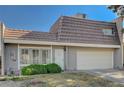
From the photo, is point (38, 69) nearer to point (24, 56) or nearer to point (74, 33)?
point (24, 56)

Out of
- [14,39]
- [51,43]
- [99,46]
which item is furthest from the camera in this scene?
[99,46]

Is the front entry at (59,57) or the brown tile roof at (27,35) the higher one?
the brown tile roof at (27,35)

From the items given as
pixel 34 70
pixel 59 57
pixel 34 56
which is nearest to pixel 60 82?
pixel 34 70

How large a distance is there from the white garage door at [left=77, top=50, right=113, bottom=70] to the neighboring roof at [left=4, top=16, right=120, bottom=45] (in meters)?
1.17

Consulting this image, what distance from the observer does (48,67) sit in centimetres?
1425

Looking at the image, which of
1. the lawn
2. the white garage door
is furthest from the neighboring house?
the lawn

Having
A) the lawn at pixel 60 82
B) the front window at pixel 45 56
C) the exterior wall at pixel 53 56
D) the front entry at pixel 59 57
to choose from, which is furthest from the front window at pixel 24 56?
the lawn at pixel 60 82

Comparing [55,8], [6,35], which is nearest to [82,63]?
[55,8]

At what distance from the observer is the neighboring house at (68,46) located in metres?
14.6

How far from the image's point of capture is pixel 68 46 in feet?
53.9

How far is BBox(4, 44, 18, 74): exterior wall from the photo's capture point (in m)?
14.4

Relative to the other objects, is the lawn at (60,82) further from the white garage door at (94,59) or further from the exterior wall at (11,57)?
the white garage door at (94,59)

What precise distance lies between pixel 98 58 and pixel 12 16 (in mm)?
9876

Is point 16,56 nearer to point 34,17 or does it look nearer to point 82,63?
point 34,17
